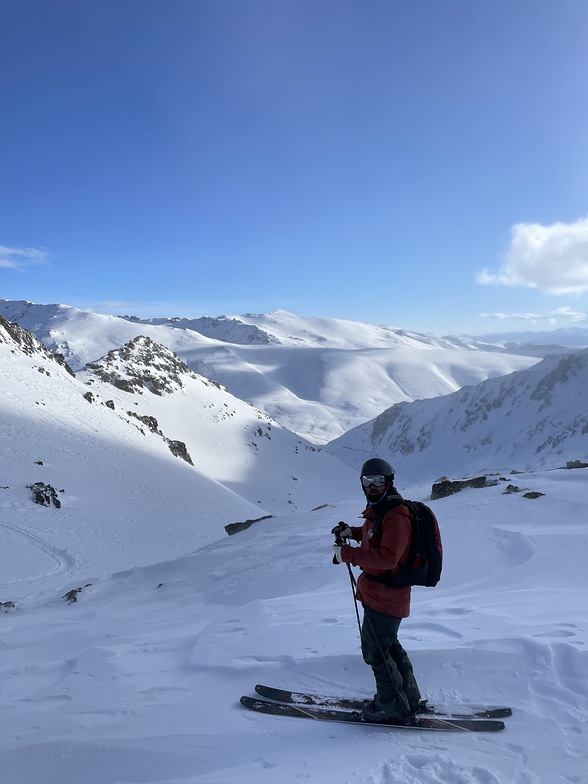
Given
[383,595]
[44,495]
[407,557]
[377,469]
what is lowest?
[44,495]

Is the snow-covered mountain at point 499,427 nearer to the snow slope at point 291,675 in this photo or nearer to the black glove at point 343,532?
the snow slope at point 291,675

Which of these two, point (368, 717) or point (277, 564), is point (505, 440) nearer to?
point (277, 564)

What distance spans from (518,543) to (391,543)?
23.0 ft

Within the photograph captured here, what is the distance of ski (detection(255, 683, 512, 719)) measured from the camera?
420 cm

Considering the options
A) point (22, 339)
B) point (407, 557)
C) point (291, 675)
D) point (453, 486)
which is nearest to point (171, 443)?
point (22, 339)

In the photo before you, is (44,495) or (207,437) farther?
(207,437)

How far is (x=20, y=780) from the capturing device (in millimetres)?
3611

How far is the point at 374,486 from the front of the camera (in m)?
4.37

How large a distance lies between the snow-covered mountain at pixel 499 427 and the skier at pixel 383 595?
208 ft

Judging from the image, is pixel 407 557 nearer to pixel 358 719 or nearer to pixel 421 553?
pixel 421 553

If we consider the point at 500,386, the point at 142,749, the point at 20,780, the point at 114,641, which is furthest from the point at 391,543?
the point at 500,386

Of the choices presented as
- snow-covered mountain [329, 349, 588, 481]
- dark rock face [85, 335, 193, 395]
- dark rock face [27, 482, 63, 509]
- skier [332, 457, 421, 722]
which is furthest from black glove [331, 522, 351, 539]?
snow-covered mountain [329, 349, 588, 481]

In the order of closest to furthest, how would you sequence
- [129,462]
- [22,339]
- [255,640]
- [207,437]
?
[255,640] → [129,462] → [22,339] → [207,437]

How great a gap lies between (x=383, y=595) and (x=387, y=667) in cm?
66
